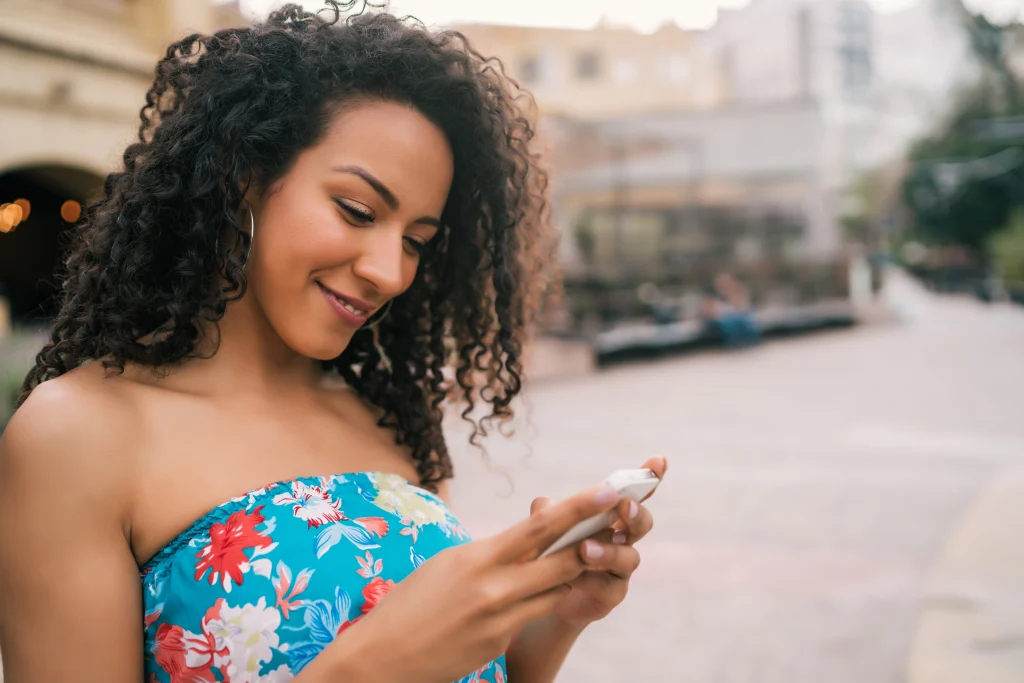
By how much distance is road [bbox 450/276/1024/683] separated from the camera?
4.61m

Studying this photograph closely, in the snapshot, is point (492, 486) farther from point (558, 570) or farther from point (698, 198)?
point (698, 198)

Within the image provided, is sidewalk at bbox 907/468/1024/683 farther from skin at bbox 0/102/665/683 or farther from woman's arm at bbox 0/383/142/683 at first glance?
woman's arm at bbox 0/383/142/683

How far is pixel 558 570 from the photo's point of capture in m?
1.10

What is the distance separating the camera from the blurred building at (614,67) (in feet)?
140

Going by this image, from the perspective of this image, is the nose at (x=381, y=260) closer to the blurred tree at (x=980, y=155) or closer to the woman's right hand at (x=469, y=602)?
the woman's right hand at (x=469, y=602)

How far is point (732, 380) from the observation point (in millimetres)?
14500

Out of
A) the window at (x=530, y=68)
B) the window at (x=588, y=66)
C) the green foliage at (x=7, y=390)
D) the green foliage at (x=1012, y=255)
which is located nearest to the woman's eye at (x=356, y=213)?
the green foliage at (x=7, y=390)

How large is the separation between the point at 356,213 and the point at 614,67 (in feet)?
143

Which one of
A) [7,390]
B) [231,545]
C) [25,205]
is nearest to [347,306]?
[231,545]

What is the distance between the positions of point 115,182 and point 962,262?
49.5m

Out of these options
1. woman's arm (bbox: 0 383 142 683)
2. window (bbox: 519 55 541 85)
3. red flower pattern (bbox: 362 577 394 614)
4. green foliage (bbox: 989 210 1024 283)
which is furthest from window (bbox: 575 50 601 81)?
woman's arm (bbox: 0 383 142 683)

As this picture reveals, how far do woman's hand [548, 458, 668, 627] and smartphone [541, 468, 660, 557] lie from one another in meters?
0.01

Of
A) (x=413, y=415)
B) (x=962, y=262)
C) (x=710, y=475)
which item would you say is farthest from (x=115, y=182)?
(x=962, y=262)

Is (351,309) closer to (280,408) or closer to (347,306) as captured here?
(347,306)
